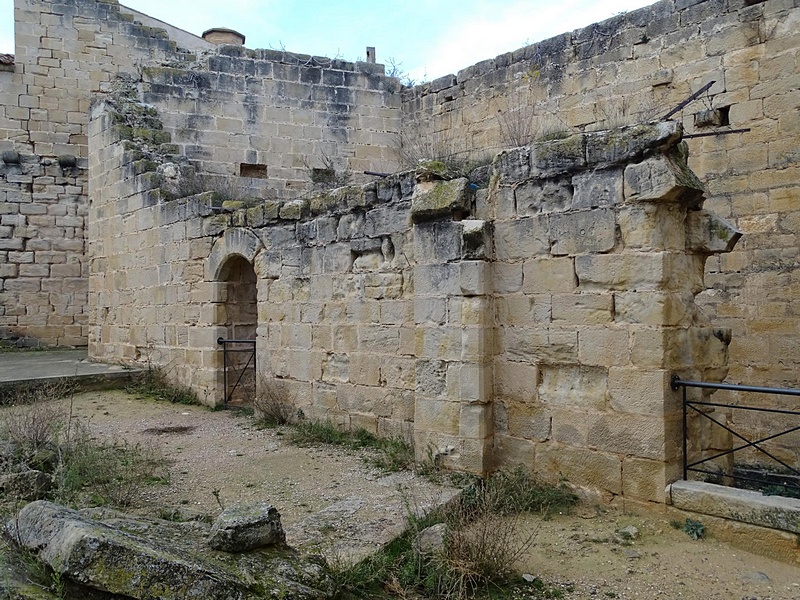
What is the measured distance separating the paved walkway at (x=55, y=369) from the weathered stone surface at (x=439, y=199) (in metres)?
6.39

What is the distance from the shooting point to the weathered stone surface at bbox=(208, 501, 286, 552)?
3264 mm

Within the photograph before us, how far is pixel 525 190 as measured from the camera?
5.49m

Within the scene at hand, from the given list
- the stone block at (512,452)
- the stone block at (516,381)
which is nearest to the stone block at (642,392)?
the stone block at (516,381)

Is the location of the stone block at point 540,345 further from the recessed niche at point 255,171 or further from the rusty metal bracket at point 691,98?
the recessed niche at point 255,171

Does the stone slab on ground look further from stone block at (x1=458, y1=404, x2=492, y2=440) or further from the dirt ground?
stone block at (x1=458, y1=404, x2=492, y2=440)

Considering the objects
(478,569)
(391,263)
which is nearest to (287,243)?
(391,263)

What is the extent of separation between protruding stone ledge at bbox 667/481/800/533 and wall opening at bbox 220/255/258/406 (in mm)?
6273

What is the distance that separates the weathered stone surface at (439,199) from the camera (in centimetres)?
575

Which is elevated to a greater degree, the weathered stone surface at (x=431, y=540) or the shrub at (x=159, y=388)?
the shrub at (x=159, y=388)

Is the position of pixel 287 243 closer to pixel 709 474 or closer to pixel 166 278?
pixel 166 278

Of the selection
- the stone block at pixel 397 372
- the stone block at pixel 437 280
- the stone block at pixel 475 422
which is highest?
the stone block at pixel 437 280

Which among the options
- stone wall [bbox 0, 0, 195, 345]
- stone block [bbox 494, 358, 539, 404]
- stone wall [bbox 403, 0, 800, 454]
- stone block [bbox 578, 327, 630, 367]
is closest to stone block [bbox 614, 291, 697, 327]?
stone block [bbox 578, 327, 630, 367]

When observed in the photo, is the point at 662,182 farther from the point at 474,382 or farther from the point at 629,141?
the point at 474,382

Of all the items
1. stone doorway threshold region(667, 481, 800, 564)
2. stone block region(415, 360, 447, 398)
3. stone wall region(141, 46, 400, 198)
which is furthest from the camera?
stone wall region(141, 46, 400, 198)
